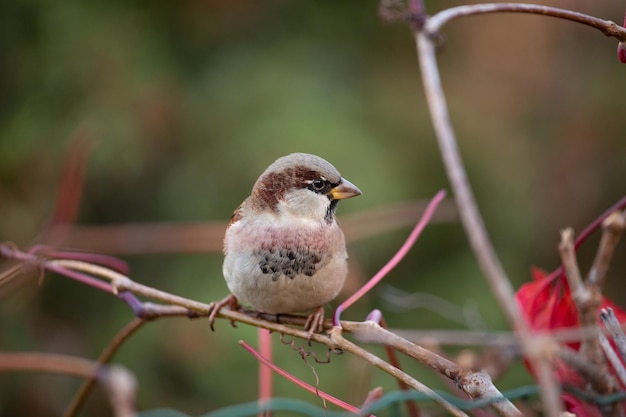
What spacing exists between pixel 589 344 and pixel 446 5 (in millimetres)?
2125

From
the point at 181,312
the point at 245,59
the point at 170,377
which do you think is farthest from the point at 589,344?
the point at 245,59

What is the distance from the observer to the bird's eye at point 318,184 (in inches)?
52.9

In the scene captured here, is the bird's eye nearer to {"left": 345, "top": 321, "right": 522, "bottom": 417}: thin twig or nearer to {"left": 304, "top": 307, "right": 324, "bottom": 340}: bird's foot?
{"left": 304, "top": 307, "right": 324, "bottom": 340}: bird's foot

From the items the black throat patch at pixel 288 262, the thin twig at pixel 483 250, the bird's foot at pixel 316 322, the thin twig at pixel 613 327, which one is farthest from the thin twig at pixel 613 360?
the black throat patch at pixel 288 262

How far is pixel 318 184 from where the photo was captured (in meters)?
1.35

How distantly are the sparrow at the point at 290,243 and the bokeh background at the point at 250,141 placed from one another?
79 centimetres

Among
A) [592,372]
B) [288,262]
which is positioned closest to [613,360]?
[592,372]

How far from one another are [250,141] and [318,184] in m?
1.02

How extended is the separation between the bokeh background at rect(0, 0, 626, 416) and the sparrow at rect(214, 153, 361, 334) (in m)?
0.79

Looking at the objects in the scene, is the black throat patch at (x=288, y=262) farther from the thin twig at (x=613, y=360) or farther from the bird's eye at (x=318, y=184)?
the thin twig at (x=613, y=360)

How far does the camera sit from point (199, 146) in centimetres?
246

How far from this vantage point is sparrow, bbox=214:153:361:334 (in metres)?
1.25

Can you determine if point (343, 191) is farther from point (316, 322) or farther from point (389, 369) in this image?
point (389, 369)

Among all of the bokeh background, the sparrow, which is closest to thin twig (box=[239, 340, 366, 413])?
the sparrow
